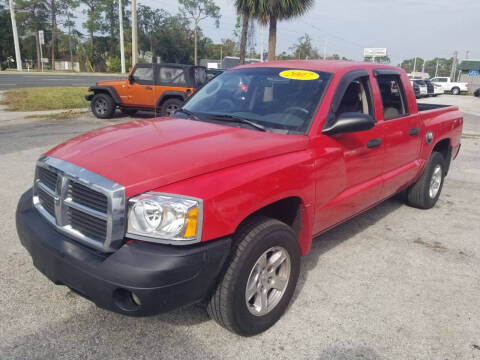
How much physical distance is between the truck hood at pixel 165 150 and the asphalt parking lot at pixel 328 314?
3.62ft

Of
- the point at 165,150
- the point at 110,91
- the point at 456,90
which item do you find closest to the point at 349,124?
the point at 165,150

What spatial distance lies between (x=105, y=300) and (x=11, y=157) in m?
6.17

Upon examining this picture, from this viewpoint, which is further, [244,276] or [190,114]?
[190,114]

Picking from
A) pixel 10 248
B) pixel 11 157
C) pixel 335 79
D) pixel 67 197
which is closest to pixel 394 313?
pixel 335 79

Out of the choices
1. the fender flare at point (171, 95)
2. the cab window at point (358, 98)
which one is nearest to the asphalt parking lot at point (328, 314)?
the cab window at point (358, 98)

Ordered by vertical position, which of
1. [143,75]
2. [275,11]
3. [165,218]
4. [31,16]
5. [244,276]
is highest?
[31,16]

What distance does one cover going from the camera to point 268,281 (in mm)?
2699

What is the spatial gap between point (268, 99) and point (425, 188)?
275cm

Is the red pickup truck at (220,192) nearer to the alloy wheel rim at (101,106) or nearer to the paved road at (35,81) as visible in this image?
the alloy wheel rim at (101,106)

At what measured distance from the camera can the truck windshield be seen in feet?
10.3

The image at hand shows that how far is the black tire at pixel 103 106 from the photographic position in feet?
42.2

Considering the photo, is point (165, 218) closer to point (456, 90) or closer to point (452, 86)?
point (456, 90)

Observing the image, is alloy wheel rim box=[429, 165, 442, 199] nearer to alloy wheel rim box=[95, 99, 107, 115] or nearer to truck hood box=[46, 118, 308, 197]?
truck hood box=[46, 118, 308, 197]

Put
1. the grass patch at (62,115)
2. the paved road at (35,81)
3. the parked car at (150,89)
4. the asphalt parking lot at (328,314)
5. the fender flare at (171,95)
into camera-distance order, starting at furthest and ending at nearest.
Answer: the paved road at (35,81) < the grass patch at (62,115) < the parked car at (150,89) < the fender flare at (171,95) < the asphalt parking lot at (328,314)
